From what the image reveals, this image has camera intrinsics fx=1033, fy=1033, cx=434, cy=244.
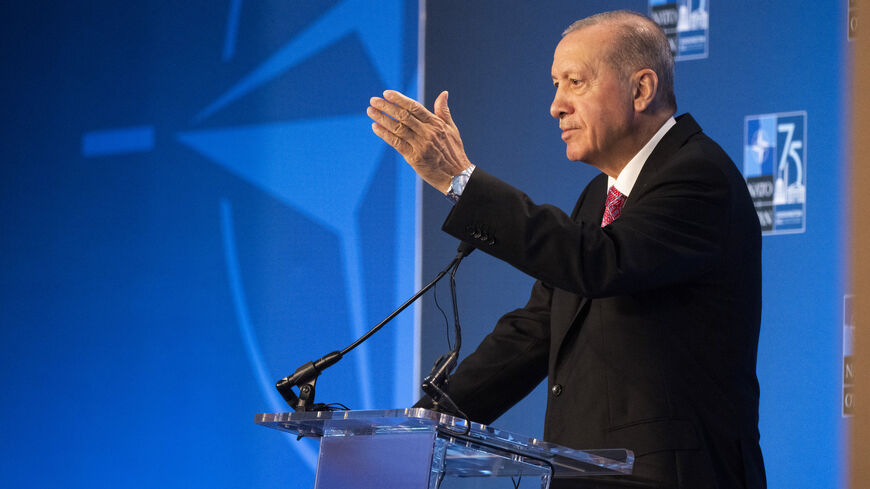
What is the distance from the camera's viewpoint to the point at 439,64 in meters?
3.54

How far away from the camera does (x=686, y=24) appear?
299cm

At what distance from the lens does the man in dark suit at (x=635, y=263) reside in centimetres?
163

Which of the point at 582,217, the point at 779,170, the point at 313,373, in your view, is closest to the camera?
the point at 313,373

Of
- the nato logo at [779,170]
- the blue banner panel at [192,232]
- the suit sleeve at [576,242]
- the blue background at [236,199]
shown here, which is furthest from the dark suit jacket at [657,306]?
the blue banner panel at [192,232]

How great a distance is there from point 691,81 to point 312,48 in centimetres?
141

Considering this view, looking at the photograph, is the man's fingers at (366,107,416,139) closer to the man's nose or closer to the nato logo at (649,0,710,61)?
the man's nose

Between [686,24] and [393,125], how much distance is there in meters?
1.63

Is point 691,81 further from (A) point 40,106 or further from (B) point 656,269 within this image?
(A) point 40,106

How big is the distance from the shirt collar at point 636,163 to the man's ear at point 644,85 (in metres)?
0.06

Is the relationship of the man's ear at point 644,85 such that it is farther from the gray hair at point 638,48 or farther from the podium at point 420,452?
the podium at point 420,452

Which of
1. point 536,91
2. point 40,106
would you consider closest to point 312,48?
point 536,91

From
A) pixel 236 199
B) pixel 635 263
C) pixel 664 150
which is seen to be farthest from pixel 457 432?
pixel 236 199

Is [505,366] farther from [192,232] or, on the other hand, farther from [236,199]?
[192,232]

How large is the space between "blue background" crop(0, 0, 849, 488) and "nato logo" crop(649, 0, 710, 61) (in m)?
0.03
